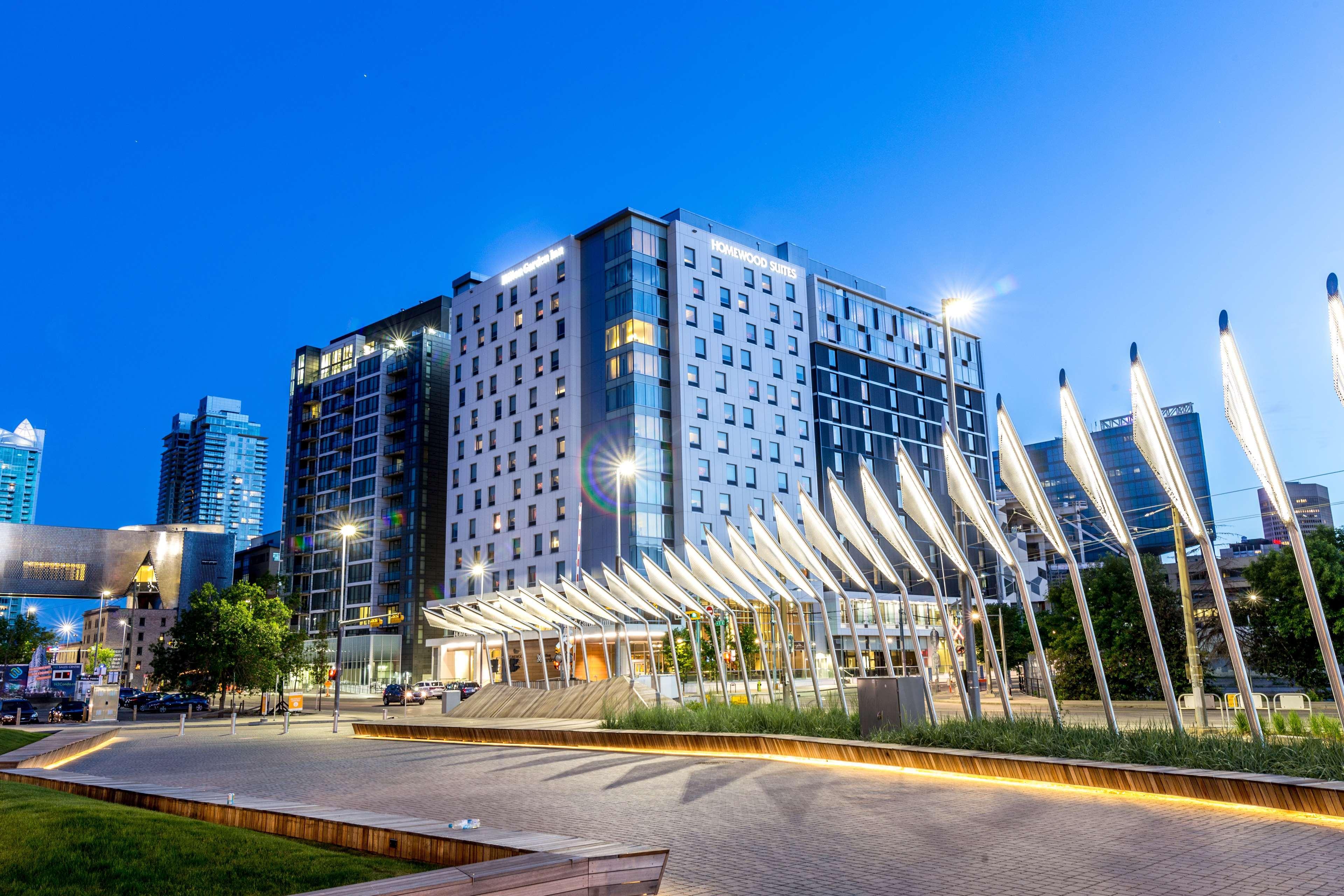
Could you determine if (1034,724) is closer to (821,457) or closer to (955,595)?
(821,457)

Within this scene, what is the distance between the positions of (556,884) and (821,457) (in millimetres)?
83328

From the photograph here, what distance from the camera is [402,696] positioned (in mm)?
67438

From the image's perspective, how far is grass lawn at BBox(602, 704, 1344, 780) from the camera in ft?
41.3

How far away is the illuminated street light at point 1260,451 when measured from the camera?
43.2 feet

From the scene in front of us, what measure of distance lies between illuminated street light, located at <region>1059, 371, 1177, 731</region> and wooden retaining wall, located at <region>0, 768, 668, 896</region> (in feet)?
34.2

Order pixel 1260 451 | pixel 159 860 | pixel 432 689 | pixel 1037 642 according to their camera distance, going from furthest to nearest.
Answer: pixel 432 689, pixel 1037 642, pixel 1260 451, pixel 159 860

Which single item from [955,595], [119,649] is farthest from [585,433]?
[119,649]

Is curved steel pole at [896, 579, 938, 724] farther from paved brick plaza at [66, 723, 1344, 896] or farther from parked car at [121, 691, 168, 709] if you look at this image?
parked car at [121, 691, 168, 709]

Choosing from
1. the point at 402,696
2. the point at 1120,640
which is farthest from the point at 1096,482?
the point at 402,696

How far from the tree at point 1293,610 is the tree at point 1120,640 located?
313cm

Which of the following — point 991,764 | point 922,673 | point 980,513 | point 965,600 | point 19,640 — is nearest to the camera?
point 991,764

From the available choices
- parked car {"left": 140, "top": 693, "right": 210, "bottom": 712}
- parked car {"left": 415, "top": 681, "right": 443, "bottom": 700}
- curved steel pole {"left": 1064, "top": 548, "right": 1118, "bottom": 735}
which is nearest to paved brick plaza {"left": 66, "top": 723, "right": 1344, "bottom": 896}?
curved steel pole {"left": 1064, "top": 548, "right": 1118, "bottom": 735}

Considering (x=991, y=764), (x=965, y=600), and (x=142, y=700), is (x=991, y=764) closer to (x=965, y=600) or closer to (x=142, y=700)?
(x=965, y=600)

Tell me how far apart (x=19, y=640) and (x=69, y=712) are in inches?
1658
